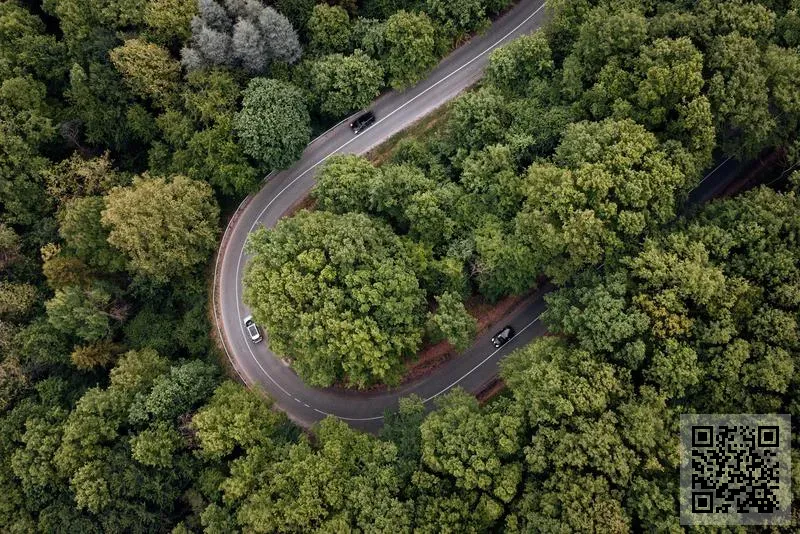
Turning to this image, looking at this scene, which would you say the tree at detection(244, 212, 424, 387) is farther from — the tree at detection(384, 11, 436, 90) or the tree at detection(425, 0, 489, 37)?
the tree at detection(425, 0, 489, 37)

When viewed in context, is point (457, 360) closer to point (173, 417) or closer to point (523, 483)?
point (523, 483)

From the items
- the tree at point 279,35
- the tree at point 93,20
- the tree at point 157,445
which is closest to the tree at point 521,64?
the tree at point 279,35

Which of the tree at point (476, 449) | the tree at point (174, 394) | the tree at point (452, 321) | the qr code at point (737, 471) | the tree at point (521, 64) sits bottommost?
the qr code at point (737, 471)

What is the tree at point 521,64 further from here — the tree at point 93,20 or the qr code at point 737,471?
the tree at point 93,20

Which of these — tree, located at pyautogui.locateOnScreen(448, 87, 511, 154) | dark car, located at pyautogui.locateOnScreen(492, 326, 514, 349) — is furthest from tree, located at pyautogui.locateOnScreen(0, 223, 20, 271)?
dark car, located at pyautogui.locateOnScreen(492, 326, 514, 349)

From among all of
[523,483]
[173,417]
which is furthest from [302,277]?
[523,483]
